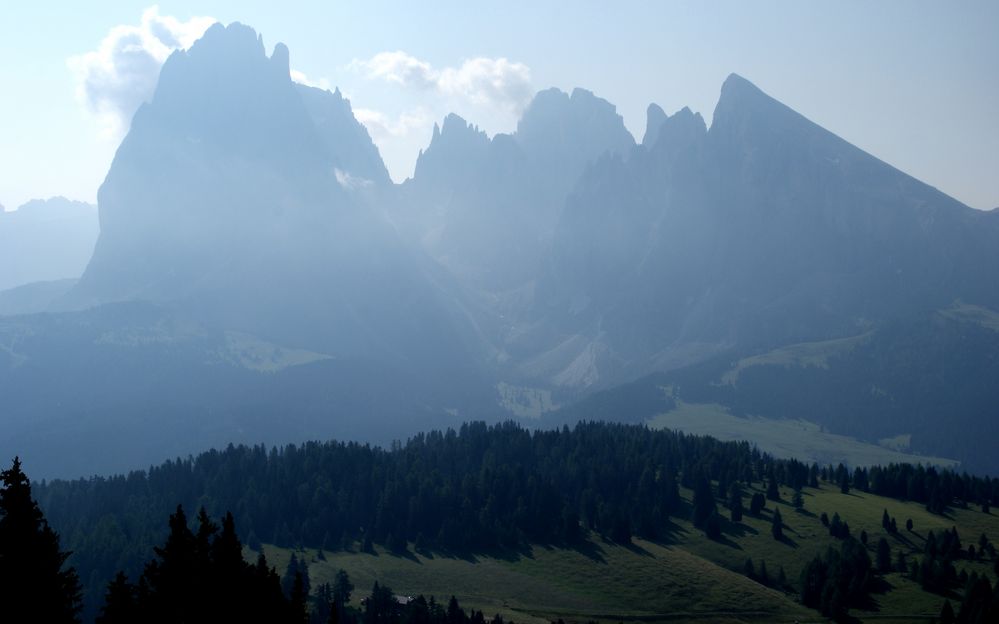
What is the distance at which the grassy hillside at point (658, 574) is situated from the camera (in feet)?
492

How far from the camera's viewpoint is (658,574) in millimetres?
163750

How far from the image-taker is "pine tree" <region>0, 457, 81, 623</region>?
1033 inches

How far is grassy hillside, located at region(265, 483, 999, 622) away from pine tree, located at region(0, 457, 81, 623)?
390 ft

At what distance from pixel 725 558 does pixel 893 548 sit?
101ft

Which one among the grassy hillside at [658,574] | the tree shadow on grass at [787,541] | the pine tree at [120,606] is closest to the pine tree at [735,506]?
the grassy hillside at [658,574]

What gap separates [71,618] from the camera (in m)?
27.7

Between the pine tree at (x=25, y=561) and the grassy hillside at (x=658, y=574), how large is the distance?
11877cm

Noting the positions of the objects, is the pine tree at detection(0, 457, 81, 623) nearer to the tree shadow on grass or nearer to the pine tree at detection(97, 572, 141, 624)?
the pine tree at detection(97, 572, 141, 624)

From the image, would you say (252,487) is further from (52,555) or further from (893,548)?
(52,555)

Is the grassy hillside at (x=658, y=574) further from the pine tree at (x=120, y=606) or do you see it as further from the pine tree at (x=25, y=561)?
the pine tree at (x=25, y=561)

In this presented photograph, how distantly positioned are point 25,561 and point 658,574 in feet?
485

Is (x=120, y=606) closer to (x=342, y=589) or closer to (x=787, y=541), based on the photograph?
(x=342, y=589)

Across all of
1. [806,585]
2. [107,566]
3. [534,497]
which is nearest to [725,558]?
[806,585]

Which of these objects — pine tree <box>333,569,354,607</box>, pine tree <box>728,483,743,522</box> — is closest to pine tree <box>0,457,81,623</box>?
pine tree <box>333,569,354,607</box>
